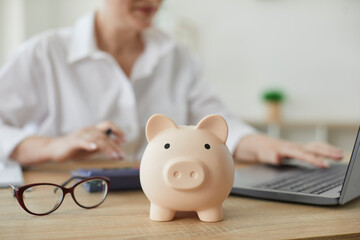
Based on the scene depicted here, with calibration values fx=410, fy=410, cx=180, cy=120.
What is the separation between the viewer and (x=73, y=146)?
0.84 metres

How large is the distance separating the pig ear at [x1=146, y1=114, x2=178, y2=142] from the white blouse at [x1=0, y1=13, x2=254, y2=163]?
0.66 meters

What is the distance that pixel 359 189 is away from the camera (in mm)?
580

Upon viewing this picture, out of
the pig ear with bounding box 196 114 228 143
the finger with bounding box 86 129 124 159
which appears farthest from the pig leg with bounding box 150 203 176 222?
the finger with bounding box 86 129 124 159

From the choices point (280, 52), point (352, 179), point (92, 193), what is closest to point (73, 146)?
point (92, 193)

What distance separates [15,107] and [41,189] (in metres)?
0.59

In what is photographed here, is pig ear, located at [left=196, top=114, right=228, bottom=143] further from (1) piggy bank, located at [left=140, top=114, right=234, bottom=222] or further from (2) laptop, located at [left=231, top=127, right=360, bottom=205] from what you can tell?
(2) laptop, located at [left=231, top=127, right=360, bottom=205]

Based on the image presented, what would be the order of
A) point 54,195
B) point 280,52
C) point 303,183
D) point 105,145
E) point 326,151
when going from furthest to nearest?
point 280,52, point 326,151, point 105,145, point 303,183, point 54,195

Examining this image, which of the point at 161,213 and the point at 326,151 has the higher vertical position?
the point at 161,213

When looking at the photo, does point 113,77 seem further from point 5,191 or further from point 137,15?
point 5,191

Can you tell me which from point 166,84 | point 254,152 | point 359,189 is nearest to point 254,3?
point 166,84

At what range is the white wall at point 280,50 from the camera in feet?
9.37

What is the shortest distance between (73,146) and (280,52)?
232cm

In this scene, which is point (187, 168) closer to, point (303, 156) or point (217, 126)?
point (217, 126)

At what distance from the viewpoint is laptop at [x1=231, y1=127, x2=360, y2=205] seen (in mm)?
526
